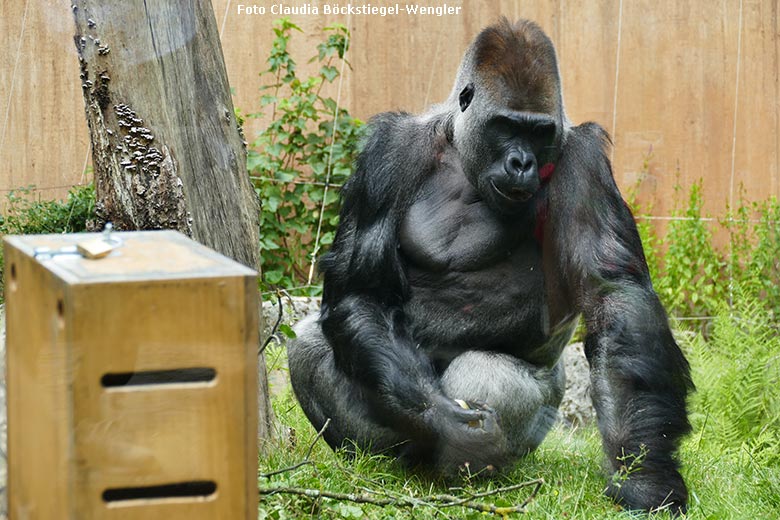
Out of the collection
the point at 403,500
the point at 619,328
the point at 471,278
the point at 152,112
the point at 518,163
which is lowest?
the point at 403,500

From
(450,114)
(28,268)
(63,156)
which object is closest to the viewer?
(28,268)

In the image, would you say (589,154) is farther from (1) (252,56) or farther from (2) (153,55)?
(1) (252,56)

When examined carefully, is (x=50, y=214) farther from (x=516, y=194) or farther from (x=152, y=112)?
(x=516, y=194)

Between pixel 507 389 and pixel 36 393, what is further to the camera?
pixel 507 389

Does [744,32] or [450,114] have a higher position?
[744,32]

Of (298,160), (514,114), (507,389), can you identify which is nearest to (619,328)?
(507,389)

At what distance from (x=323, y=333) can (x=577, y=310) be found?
985 millimetres

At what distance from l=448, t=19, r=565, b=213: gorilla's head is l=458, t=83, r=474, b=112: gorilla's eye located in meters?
0.03

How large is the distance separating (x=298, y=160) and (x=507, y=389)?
396 centimetres

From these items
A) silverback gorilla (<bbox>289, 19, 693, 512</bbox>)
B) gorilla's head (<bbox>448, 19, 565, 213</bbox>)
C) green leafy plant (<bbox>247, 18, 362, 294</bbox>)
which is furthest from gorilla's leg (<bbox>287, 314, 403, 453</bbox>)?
green leafy plant (<bbox>247, 18, 362, 294</bbox>)

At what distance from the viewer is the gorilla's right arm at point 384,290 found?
3643 millimetres

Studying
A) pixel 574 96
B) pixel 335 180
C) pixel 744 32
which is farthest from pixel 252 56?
pixel 744 32

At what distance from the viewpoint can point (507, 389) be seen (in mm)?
3709

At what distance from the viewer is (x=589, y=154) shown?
12.0ft
